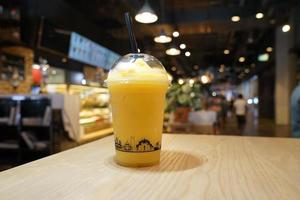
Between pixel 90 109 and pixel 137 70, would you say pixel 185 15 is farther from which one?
pixel 137 70

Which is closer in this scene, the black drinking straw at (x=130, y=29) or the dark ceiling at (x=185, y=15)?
the black drinking straw at (x=130, y=29)

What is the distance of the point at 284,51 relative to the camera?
11086 mm

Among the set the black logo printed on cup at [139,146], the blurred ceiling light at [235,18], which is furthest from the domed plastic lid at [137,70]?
the blurred ceiling light at [235,18]

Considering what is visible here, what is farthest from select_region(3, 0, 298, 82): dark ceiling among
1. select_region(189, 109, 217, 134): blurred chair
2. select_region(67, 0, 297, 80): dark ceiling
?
select_region(189, 109, 217, 134): blurred chair

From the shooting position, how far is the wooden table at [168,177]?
0.58 m

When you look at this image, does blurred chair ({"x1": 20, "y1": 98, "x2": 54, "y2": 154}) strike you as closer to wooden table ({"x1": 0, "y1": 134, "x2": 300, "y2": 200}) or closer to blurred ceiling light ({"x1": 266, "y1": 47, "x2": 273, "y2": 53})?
wooden table ({"x1": 0, "y1": 134, "x2": 300, "y2": 200})

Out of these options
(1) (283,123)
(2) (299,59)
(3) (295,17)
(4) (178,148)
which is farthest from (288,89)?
(4) (178,148)

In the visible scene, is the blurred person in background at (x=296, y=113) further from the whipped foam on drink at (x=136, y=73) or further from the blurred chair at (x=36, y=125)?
the blurred chair at (x=36, y=125)

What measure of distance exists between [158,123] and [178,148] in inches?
11.7

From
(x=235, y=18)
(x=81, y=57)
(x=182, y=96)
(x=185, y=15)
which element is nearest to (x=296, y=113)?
(x=182, y=96)

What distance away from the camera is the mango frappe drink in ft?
2.68

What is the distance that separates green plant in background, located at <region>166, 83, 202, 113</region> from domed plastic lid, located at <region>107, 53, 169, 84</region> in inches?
145

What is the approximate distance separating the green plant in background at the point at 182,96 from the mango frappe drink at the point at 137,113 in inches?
147

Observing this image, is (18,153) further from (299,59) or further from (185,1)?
(299,59)
